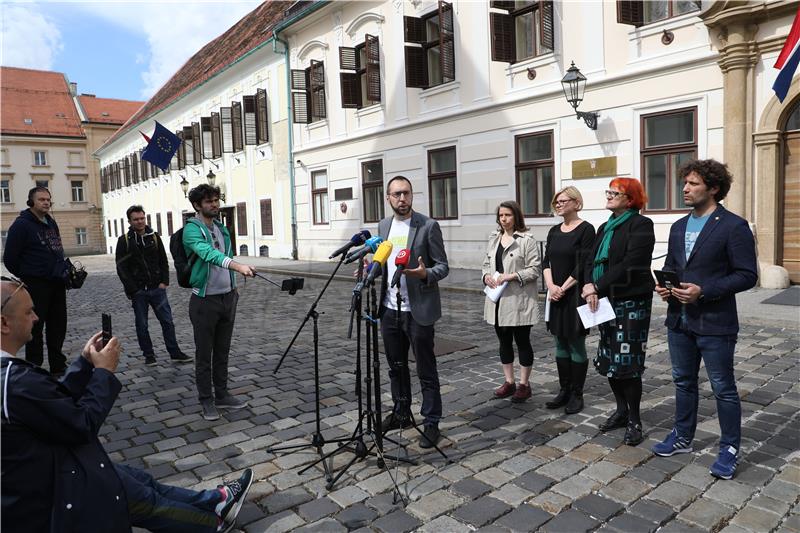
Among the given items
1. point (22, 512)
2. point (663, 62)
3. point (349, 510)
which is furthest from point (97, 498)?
point (663, 62)

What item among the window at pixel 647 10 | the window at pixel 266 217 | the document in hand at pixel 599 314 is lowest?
the document in hand at pixel 599 314

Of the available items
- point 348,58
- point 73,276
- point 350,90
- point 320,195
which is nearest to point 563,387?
point 73,276

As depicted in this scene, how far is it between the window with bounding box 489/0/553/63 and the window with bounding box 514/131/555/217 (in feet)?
6.35

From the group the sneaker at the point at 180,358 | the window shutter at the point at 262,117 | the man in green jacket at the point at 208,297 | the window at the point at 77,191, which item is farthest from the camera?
the window at the point at 77,191

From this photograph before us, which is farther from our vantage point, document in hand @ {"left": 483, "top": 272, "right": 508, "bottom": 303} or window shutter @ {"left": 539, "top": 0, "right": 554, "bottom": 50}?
window shutter @ {"left": 539, "top": 0, "right": 554, "bottom": 50}

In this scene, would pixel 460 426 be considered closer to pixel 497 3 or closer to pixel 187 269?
pixel 187 269

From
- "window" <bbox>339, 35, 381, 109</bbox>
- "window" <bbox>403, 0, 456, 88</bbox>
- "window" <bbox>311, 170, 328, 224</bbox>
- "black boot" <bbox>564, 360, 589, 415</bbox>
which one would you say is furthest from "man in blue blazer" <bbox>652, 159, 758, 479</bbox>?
"window" <bbox>311, 170, 328, 224</bbox>

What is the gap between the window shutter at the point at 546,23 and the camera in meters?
12.8

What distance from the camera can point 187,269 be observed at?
15.6 feet

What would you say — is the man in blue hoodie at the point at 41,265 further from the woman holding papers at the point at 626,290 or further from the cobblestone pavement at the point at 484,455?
the woman holding papers at the point at 626,290

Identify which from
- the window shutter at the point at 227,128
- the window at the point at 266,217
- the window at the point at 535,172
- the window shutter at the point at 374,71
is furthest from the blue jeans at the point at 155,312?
the window shutter at the point at 227,128

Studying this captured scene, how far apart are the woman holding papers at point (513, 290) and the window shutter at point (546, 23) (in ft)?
30.6

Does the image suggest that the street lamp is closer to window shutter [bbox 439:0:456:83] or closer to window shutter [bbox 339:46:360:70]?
window shutter [bbox 439:0:456:83]

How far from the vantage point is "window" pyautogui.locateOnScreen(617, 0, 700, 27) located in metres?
11.0
